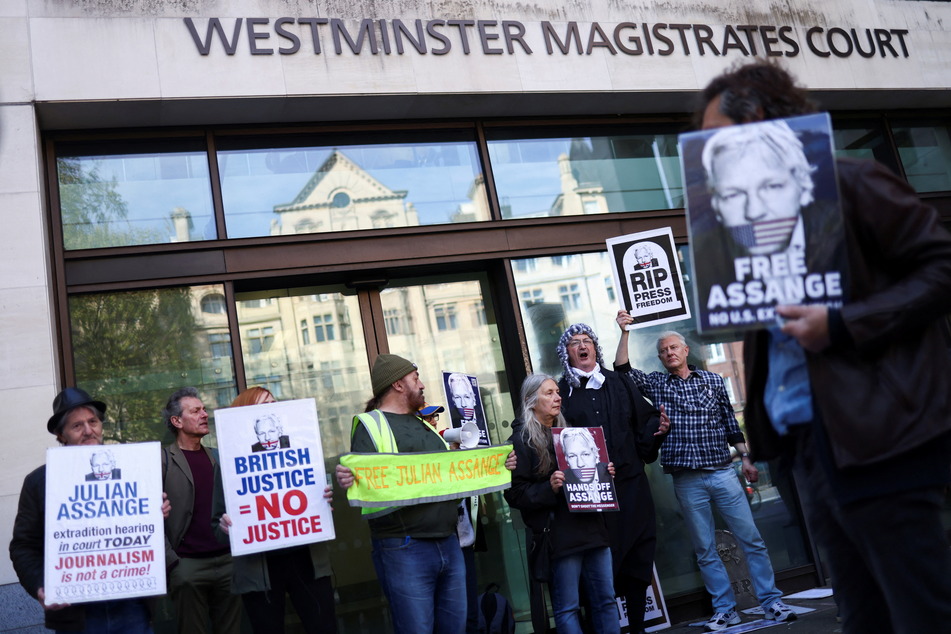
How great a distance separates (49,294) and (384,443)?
3.07 meters

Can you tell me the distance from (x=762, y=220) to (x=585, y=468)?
386 cm

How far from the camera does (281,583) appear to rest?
5.45 m

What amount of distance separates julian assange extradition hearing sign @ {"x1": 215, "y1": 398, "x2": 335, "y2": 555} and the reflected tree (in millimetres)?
1895

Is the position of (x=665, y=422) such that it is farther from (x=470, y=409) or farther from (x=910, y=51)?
(x=910, y=51)

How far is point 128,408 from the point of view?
6.89 m

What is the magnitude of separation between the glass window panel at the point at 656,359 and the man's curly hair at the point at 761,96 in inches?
219

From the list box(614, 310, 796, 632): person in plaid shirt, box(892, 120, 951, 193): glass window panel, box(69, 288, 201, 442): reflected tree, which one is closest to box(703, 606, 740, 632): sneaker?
box(614, 310, 796, 632): person in plaid shirt

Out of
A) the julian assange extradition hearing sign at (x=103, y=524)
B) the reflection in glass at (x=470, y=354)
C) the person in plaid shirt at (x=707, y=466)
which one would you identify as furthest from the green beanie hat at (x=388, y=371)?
the person in plaid shirt at (x=707, y=466)

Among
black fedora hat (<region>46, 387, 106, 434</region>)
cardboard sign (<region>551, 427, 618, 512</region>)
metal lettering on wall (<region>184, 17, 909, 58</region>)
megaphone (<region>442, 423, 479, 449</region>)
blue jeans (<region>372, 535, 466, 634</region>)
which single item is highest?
metal lettering on wall (<region>184, 17, 909, 58</region>)

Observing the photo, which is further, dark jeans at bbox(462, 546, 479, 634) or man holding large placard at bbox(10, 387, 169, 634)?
dark jeans at bbox(462, 546, 479, 634)

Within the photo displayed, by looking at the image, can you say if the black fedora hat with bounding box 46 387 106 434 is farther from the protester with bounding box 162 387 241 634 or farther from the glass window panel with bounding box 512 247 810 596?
the glass window panel with bounding box 512 247 810 596

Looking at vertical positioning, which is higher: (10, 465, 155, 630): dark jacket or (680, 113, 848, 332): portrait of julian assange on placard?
(680, 113, 848, 332): portrait of julian assange on placard

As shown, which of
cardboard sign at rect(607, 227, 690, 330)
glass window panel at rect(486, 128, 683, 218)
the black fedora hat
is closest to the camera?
the black fedora hat

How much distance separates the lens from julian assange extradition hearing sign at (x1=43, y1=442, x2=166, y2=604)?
4.54 metres
